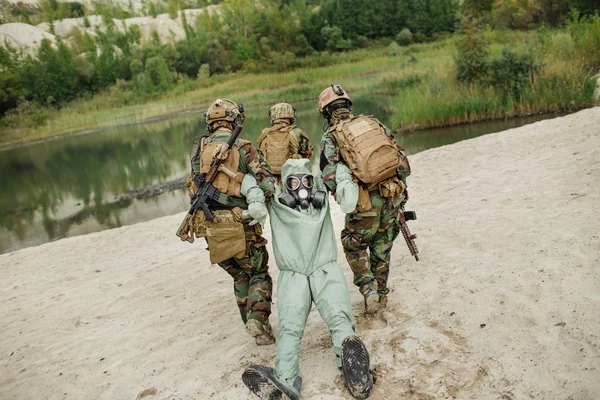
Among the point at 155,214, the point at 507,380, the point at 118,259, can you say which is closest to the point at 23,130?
the point at 155,214

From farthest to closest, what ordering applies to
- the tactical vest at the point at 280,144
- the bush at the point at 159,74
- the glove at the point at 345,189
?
1. the bush at the point at 159,74
2. the tactical vest at the point at 280,144
3. the glove at the point at 345,189

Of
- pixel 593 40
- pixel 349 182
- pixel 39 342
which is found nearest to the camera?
pixel 349 182

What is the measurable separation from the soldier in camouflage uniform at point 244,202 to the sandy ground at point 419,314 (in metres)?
0.30

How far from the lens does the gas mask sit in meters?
3.26

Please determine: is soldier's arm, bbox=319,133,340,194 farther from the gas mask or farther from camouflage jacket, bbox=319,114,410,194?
the gas mask

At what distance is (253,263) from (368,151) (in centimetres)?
128

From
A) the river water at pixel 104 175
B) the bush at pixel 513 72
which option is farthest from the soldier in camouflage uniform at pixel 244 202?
the bush at pixel 513 72

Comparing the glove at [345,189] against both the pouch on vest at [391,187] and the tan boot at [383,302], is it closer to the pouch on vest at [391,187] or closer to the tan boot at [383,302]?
the pouch on vest at [391,187]

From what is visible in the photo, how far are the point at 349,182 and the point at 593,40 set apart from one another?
13.2 metres

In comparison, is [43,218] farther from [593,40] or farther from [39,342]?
[593,40]

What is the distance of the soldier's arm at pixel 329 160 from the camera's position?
3496 millimetres

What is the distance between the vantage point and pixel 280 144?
19.3 ft

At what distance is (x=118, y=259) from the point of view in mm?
6883

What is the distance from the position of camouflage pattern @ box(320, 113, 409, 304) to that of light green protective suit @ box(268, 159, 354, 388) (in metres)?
0.28
